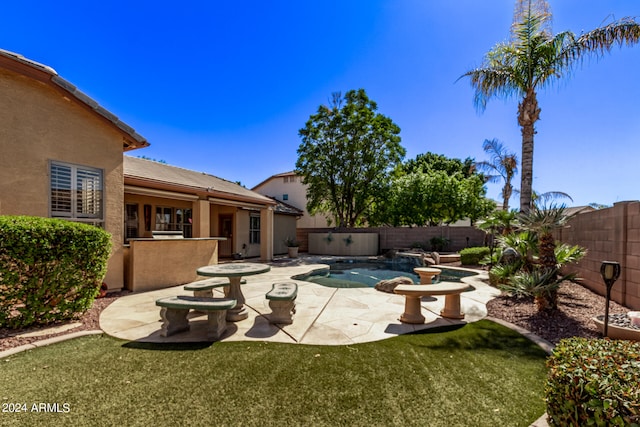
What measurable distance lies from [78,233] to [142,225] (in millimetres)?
8631

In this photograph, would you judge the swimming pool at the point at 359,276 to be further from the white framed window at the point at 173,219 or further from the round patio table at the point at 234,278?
the white framed window at the point at 173,219

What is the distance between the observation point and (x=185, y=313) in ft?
16.9

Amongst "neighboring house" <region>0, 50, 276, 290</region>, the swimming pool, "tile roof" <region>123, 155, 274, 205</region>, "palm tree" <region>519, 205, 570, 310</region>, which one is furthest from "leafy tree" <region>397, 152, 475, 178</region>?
"neighboring house" <region>0, 50, 276, 290</region>

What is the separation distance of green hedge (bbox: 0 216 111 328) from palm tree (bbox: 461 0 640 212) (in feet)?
40.9

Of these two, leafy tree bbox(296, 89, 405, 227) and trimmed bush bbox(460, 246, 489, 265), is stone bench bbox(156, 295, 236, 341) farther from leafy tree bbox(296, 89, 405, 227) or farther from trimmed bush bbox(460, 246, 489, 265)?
leafy tree bbox(296, 89, 405, 227)

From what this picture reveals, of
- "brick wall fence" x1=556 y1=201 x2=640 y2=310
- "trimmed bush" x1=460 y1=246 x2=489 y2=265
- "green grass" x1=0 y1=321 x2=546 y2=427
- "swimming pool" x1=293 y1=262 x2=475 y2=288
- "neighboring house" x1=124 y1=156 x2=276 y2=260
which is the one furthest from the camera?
"trimmed bush" x1=460 y1=246 x2=489 y2=265

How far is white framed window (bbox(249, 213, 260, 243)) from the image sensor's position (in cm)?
1892

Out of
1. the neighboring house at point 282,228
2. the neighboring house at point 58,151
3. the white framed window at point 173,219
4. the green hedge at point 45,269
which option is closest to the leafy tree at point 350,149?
the neighboring house at point 282,228

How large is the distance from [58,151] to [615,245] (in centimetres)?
1377

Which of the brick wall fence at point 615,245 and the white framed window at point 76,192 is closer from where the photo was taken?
the brick wall fence at point 615,245

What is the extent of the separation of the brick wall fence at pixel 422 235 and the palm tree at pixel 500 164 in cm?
586

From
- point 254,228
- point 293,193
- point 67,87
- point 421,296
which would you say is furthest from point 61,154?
point 293,193

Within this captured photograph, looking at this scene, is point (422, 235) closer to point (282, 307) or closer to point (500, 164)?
point (500, 164)

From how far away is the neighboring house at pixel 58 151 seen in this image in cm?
639
